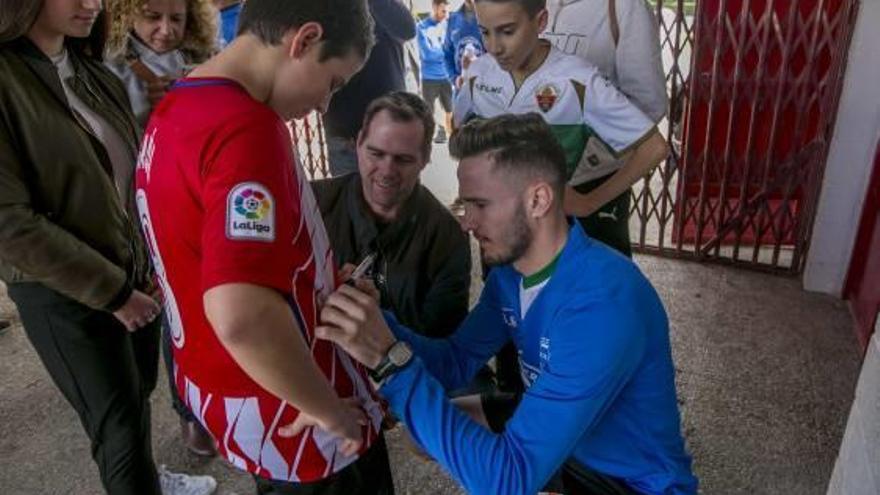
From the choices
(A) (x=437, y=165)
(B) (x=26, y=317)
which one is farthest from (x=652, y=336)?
(A) (x=437, y=165)

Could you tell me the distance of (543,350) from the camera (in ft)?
5.23

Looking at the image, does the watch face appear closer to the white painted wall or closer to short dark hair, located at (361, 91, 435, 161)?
short dark hair, located at (361, 91, 435, 161)

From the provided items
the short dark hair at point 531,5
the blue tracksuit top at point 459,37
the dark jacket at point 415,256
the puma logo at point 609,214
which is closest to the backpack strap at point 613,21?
the short dark hair at point 531,5

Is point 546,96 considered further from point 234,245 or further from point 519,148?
point 234,245

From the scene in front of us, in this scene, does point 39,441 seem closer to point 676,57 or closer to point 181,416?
point 181,416

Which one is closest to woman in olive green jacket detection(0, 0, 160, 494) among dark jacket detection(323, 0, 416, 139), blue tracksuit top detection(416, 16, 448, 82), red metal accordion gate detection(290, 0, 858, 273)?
dark jacket detection(323, 0, 416, 139)

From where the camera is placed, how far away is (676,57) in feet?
12.7

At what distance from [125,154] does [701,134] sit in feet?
11.3

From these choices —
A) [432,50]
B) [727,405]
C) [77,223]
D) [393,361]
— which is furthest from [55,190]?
[432,50]

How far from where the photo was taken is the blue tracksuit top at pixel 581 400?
140 centimetres

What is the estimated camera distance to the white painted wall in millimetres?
3328

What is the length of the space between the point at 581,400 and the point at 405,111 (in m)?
1.24

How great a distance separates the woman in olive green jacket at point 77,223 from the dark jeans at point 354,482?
600mm

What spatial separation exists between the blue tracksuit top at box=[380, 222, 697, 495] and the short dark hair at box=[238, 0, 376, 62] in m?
0.64
